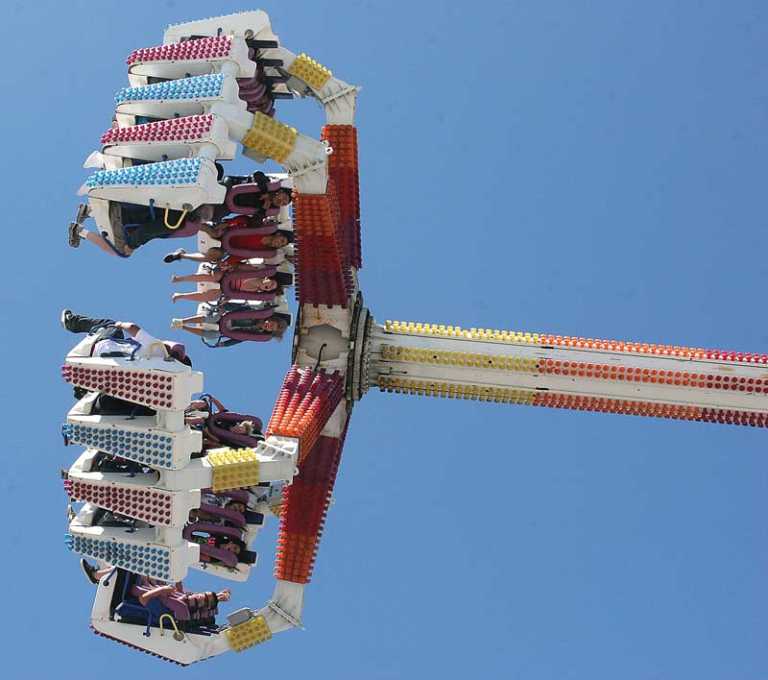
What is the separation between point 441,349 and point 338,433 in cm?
522

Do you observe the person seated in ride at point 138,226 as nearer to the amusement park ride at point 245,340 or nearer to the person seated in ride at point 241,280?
the amusement park ride at point 245,340

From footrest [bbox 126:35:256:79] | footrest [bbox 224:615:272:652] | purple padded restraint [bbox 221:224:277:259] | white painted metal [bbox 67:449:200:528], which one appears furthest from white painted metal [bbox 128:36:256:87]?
footrest [bbox 224:615:272:652]

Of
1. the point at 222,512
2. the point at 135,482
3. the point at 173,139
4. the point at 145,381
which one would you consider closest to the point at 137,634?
the point at 222,512

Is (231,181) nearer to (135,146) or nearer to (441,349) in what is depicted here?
(135,146)

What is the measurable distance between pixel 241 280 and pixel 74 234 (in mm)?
6878

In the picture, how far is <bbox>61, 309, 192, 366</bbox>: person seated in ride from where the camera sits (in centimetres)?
4822

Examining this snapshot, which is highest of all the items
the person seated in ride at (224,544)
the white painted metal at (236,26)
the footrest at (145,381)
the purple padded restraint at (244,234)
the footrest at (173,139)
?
the white painted metal at (236,26)

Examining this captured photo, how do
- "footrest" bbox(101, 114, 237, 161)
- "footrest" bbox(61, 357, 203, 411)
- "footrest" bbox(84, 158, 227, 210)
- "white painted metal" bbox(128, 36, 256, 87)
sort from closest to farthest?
"footrest" bbox(61, 357, 203, 411) < "footrest" bbox(84, 158, 227, 210) < "footrest" bbox(101, 114, 237, 161) < "white painted metal" bbox(128, 36, 256, 87)

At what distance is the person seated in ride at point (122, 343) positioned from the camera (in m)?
48.2

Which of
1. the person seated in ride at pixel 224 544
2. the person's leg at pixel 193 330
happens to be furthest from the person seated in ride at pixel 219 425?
the person's leg at pixel 193 330

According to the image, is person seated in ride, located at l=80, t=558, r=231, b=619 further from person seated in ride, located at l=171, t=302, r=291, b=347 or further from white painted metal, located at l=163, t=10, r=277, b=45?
white painted metal, located at l=163, t=10, r=277, b=45

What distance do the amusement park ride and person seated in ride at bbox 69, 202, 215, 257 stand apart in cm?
9

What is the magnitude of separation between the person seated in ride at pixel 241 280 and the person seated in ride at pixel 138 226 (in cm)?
425

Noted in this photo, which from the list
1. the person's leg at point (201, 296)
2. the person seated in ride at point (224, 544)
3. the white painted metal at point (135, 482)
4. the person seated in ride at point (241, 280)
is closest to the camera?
the white painted metal at point (135, 482)
